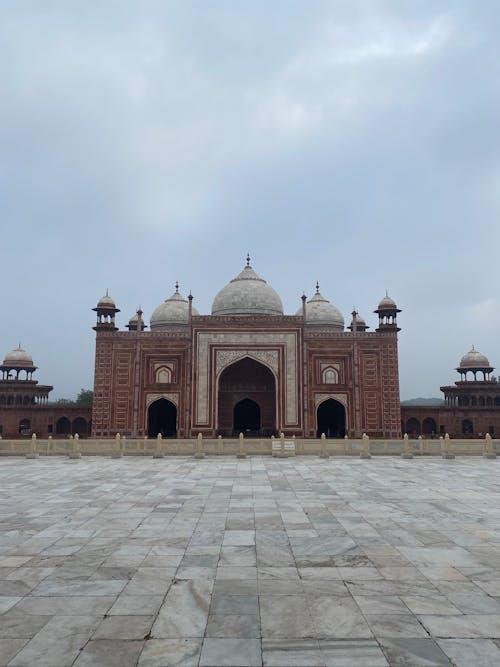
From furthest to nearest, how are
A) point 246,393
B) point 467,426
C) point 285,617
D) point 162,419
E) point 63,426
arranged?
point 162,419 → point 467,426 → point 63,426 → point 246,393 → point 285,617

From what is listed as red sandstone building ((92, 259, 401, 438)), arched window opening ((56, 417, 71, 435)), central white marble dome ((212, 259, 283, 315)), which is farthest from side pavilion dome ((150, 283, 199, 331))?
arched window opening ((56, 417, 71, 435))

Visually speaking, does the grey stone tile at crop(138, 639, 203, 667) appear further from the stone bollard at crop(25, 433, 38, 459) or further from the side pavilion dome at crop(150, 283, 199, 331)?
the side pavilion dome at crop(150, 283, 199, 331)

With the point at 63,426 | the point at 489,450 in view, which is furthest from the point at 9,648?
the point at 63,426

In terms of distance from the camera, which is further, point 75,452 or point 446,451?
point 446,451

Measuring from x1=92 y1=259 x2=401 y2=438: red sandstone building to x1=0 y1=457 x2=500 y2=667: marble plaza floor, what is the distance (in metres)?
17.2

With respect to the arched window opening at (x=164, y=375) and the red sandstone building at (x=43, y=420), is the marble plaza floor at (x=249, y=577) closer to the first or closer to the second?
the arched window opening at (x=164, y=375)

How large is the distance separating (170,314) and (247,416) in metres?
9.37

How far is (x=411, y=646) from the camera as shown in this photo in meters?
3.86

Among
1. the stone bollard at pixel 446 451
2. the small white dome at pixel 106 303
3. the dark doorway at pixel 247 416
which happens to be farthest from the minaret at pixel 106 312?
the stone bollard at pixel 446 451

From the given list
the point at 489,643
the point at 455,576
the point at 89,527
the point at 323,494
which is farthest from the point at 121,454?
the point at 489,643

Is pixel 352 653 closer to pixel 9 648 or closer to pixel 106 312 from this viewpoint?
pixel 9 648

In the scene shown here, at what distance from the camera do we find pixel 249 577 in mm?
5449

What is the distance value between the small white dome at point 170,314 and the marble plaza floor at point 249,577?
24931mm

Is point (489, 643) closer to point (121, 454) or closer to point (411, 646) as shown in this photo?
point (411, 646)
